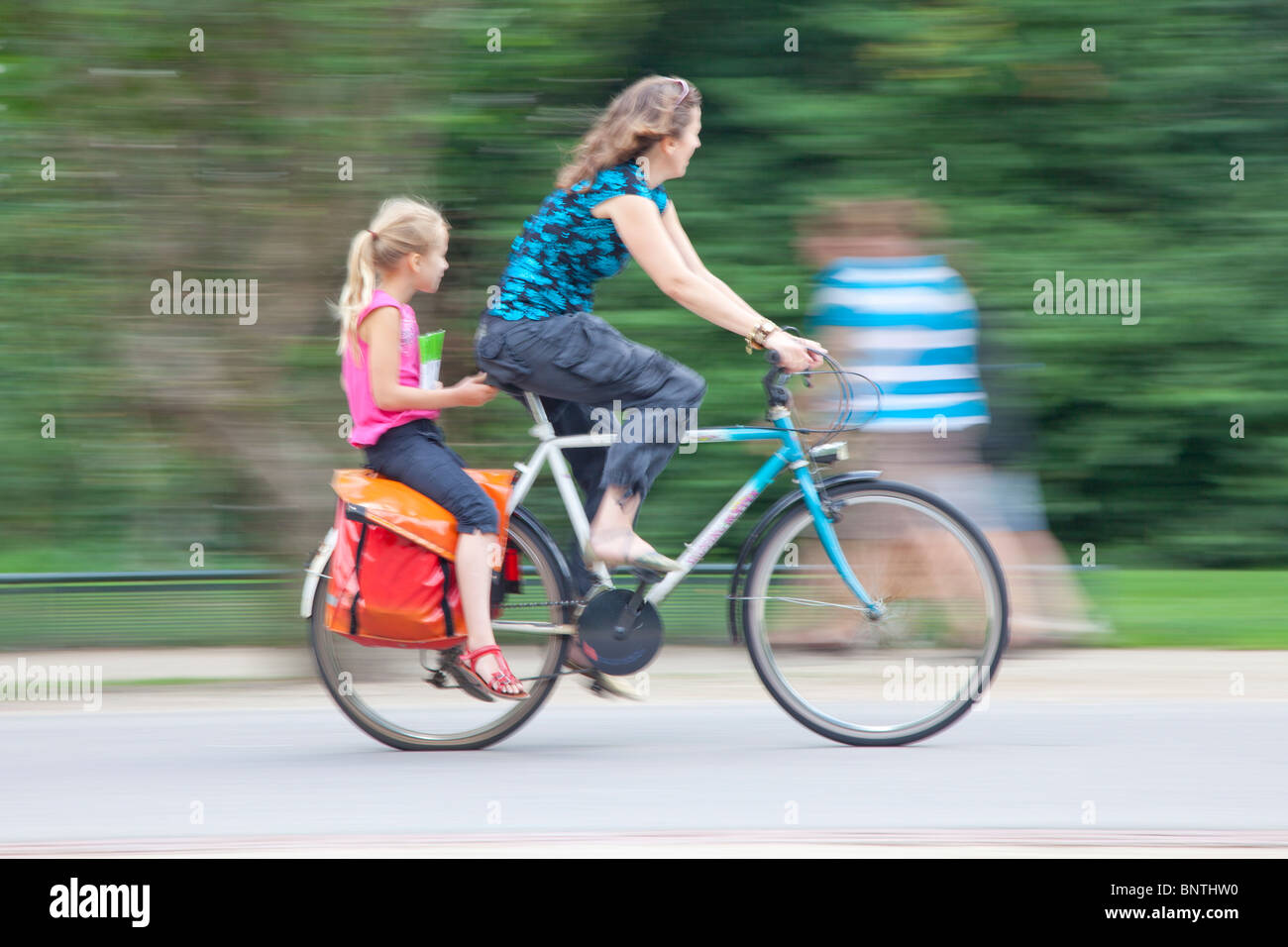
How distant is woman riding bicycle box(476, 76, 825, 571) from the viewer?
4551mm

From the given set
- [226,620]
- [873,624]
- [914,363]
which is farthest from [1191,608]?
[226,620]

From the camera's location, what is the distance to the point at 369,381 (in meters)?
4.66

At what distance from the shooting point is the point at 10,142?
21.6 feet

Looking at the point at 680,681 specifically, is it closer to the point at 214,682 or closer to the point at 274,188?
the point at 214,682

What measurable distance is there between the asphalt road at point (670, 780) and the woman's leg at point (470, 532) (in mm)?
379

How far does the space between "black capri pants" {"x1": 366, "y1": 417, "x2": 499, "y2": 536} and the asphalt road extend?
0.71 meters

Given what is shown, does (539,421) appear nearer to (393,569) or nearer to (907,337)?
(393,569)

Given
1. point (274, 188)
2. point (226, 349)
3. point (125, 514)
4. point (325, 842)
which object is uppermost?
point (274, 188)

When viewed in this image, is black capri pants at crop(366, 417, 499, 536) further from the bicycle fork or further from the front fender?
the bicycle fork

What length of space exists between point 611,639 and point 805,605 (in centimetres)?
57

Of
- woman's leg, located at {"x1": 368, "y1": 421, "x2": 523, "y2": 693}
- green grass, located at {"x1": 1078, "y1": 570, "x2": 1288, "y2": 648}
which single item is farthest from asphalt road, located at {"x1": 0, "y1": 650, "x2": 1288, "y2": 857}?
green grass, located at {"x1": 1078, "y1": 570, "x2": 1288, "y2": 648}

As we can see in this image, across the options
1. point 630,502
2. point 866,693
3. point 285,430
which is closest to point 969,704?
point 866,693

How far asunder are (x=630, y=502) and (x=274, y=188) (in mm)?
2242

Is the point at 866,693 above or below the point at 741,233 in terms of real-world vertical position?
below
